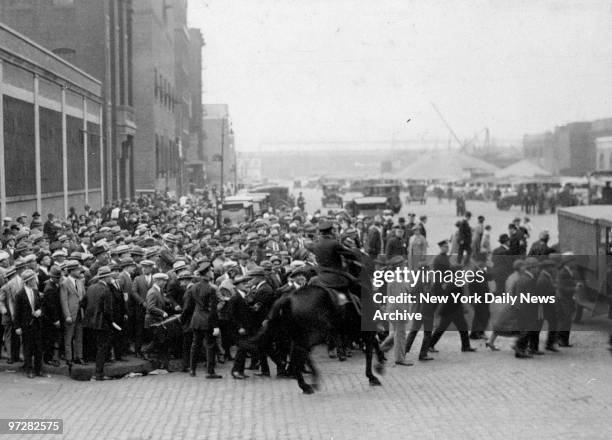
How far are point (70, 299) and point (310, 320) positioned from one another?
394 cm

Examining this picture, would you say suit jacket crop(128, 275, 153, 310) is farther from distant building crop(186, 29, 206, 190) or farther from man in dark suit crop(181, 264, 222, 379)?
distant building crop(186, 29, 206, 190)

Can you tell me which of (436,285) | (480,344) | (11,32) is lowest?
(480,344)

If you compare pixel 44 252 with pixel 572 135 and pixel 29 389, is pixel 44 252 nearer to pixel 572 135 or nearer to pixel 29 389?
pixel 29 389

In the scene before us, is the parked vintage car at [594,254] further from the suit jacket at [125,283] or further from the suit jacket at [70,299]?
the suit jacket at [70,299]

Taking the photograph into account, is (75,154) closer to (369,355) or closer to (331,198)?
(369,355)

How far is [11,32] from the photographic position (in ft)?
91.7

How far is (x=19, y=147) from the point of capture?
28.6 metres

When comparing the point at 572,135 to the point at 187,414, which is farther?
the point at 572,135

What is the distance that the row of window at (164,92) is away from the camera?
198 ft

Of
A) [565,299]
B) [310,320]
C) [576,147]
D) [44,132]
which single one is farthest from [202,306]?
[576,147]

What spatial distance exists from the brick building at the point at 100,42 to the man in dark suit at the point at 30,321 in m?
33.8

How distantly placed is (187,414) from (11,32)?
20.7 m

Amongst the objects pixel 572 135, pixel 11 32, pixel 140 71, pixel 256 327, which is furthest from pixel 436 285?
pixel 572 135

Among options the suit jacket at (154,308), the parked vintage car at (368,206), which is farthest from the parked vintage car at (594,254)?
the parked vintage car at (368,206)
